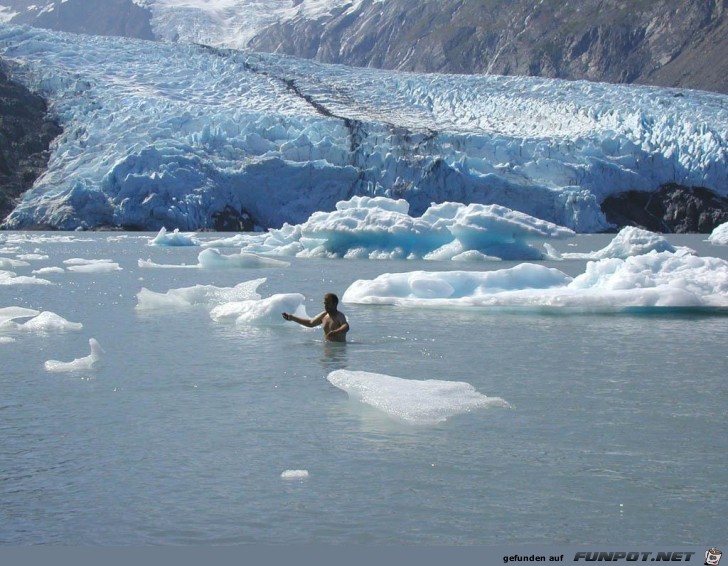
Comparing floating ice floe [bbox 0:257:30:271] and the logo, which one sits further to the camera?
floating ice floe [bbox 0:257:30:271]

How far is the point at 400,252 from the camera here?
845 inches

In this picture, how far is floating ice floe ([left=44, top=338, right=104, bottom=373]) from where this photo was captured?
675cm

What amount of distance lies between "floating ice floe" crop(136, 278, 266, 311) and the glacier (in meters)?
19.6

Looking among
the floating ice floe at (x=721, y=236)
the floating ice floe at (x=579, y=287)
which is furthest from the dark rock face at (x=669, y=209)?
the floating ice floe at (x=579, y=287)

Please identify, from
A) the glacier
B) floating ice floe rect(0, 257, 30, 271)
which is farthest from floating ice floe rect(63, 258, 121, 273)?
the glacier

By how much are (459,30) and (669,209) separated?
88.3m

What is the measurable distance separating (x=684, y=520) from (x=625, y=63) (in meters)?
107

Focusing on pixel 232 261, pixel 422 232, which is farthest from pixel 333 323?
pixel 422 232

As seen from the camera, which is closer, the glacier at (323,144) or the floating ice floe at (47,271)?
the floating ice floe at (47,271)

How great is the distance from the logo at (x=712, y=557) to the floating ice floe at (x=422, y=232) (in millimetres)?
16569

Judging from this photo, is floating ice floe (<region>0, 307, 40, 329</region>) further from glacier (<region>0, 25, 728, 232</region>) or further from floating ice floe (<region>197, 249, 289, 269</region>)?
glacier (<region>0, 25, 728, 232</region>)

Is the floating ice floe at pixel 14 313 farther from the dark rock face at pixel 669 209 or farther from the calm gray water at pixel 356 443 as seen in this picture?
the dark rock face at pixel 669 209

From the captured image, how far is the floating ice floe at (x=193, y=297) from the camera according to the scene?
10.7m

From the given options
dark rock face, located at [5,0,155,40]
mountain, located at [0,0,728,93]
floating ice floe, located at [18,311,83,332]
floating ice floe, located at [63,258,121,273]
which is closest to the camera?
floating ice floe, located at [18,311,83,332]
